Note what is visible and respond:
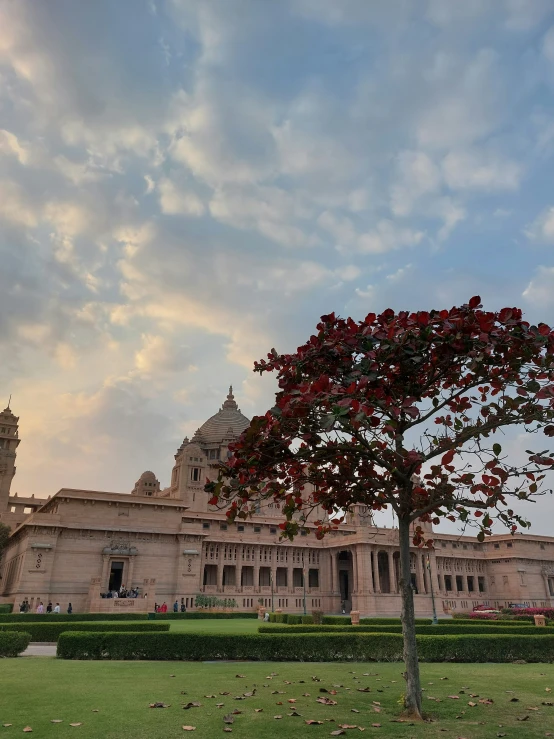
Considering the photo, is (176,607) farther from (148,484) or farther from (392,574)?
(148,484)

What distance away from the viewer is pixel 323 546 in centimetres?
6519

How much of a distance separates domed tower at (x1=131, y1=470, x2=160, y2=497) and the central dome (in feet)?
33.4

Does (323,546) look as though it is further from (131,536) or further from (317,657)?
(317,657)

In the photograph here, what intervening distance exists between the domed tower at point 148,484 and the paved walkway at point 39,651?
65.4 meters

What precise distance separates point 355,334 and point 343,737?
5788mm

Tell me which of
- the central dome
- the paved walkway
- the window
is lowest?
the paved walkway

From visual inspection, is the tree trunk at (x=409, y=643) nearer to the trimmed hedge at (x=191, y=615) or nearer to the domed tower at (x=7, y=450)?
the trimmed hedge at (x=191, y=615)

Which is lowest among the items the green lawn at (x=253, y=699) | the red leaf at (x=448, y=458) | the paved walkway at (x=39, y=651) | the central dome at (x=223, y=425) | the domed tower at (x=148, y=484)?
the paved walkway at (x=39, y=651)

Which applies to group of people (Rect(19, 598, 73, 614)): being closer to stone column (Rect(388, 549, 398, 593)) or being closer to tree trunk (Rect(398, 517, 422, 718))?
stone column (Rect(388, 549, 398, 593))

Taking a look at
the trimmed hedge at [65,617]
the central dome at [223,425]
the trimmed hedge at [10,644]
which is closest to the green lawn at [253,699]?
the trimmed hedge at [10,644]

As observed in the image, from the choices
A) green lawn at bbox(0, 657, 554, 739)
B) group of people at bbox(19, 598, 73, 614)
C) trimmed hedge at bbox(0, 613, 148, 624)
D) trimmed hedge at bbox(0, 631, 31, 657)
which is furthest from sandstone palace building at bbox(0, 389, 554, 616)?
trimmed hedge at bbox(0, 631, 31, 657)

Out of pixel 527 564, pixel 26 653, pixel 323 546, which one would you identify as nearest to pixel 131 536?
pixel 323 546

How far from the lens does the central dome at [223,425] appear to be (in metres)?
89.5

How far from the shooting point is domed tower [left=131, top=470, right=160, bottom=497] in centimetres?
8750
